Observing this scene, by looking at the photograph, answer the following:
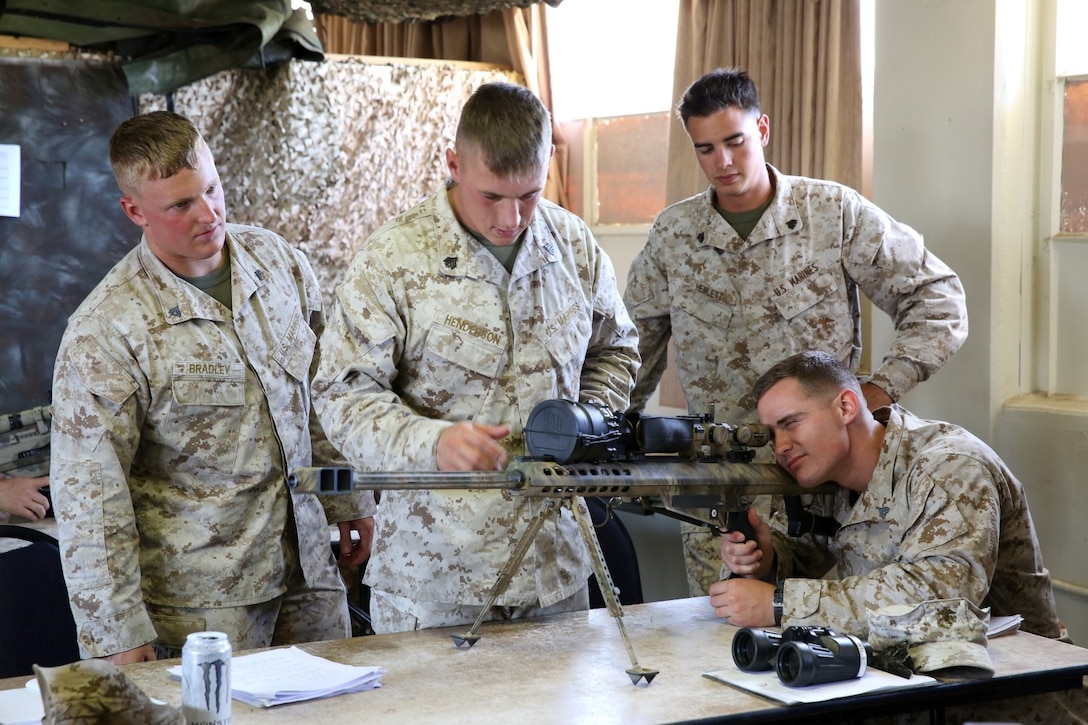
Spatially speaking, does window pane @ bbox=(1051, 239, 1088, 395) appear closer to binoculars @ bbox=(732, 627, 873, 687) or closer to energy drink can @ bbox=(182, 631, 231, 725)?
binoculars @ bbox=(732, 627, 873, 687)

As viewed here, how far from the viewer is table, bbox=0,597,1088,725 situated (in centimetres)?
192

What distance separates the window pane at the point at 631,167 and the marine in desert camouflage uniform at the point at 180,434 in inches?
96.7

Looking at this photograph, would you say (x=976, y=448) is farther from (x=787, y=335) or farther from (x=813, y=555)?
(x=787, y=335)

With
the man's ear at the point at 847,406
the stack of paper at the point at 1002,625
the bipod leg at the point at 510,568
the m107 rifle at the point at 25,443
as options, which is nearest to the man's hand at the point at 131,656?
the bipod leg at the point at 510,568

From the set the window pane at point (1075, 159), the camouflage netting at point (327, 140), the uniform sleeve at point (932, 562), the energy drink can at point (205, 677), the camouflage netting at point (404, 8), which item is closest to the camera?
the energy drink can at point (205, 677)

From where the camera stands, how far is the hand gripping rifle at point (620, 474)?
2.03 metres

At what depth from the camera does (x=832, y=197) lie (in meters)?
3.24

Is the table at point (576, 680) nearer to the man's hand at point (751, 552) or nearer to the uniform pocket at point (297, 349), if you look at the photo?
the man's hand at point (751, 552)

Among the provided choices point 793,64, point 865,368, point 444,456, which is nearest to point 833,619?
point 444,456

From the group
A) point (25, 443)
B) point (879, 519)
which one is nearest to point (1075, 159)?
point (879, 519)

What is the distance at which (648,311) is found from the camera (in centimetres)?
344

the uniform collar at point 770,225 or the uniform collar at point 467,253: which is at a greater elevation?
the uniform collar at point 770,225

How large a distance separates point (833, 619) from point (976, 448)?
472 millimetres

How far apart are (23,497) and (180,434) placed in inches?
39.4
